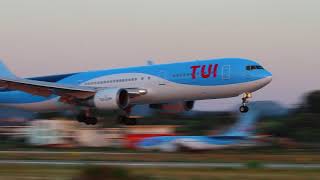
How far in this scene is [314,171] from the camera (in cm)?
2838

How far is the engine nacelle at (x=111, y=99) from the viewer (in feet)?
142

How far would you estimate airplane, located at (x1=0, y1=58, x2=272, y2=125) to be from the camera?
42.3 meters

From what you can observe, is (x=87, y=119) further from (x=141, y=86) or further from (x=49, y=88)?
(x=141, y=86)

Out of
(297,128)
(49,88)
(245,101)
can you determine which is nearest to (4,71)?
(49,88)

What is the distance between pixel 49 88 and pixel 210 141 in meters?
16.3

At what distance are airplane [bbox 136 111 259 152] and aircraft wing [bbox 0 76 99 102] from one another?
38.6 ft

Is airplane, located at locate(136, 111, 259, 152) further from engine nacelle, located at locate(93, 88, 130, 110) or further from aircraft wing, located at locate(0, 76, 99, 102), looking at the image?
aircraft wing, located at locate(0, 76, 99, 102)

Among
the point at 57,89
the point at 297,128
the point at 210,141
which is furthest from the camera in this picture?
the point at 297,128

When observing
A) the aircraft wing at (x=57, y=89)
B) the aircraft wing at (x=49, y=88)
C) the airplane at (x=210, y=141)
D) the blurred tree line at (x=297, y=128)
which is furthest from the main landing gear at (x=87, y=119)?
the blurred tree line at (x=297, y=128)

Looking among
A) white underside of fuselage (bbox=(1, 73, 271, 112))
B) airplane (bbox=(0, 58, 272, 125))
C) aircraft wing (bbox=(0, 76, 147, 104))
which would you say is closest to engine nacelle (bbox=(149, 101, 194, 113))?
airplane (bbox=(0, 58, 272, 125))

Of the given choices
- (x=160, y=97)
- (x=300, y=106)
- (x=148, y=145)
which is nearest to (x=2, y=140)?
(x=148, y=145)

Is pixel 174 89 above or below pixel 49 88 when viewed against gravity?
below

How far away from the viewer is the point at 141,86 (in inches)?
1763

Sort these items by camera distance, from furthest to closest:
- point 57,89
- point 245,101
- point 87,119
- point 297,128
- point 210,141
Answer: point 297,128
point 210,141
point 87,119
point 57,89
point 245,101
